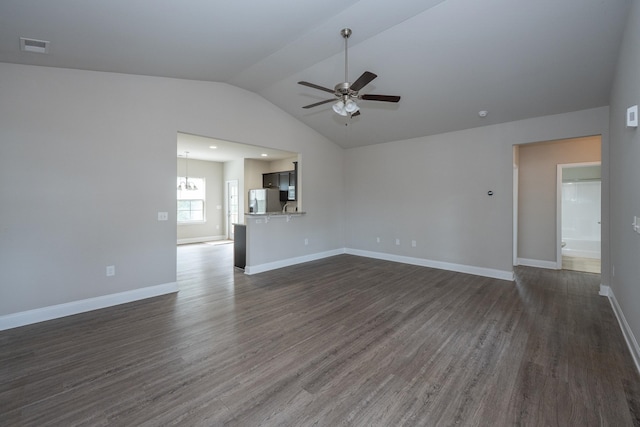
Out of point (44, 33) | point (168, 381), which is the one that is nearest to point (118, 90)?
point (44, 33)

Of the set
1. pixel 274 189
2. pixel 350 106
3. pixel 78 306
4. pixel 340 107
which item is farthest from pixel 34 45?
pixel 274 189

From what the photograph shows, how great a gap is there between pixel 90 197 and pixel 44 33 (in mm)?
1729

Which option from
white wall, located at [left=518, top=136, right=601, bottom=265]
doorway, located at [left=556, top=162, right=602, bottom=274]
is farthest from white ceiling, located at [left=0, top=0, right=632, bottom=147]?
doorway, located at [left=556, top=162, right=602, bottom=274]

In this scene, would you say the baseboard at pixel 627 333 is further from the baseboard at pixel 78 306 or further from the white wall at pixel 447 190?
the baseboard at pixel 78 306

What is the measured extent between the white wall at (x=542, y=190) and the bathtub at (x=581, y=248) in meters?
1.77

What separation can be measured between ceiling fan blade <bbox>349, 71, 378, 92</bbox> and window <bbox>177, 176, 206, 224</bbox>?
739 cm

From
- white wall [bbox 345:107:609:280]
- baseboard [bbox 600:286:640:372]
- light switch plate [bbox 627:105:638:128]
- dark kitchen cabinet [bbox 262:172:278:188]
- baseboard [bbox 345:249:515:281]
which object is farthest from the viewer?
dark kitchen cabinet [bbox 262:172:278:188]

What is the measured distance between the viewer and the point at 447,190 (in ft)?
17.9

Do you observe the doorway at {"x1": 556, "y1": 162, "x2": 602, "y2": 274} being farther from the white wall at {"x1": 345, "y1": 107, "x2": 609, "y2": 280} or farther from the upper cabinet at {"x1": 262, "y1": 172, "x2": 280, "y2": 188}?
the upper cabinet at {"x1": 262, "y1": 172, "x2": 280, "y2": 188}

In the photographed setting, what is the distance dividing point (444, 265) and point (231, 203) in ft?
22.3

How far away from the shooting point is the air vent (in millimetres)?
2599

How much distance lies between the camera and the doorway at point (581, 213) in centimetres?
693

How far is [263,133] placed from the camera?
529 centimetres

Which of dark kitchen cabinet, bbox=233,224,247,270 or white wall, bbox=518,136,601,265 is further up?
white wall, bbox=518,136,601,265
